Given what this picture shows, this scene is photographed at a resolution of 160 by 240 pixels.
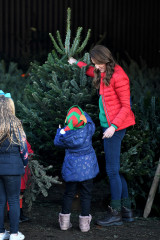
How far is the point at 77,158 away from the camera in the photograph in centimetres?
466

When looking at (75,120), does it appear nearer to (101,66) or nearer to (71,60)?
(101,66)

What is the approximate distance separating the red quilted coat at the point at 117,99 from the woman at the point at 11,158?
1006 millimetres

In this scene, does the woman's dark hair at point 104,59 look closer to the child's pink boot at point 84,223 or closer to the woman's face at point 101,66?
the woman's face at point 101,66

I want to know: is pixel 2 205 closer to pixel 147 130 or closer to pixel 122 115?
pixel 122 115

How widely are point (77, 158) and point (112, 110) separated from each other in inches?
24.6

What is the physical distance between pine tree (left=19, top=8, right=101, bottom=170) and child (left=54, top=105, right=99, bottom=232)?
487 mm

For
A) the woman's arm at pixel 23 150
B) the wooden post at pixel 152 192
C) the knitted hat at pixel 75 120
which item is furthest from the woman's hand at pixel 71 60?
the wooden post at pixel 152 192

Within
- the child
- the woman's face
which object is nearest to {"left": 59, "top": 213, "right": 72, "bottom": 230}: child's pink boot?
the child

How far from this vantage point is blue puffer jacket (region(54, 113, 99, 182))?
4578 mm

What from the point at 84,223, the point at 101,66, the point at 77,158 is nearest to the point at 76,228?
the point at 84,223

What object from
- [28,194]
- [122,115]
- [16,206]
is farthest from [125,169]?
[16,206]

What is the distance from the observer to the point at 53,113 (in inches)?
205

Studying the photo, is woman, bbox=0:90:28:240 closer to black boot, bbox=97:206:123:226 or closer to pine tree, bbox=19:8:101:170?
pine tree, bbox=19:8:101:170

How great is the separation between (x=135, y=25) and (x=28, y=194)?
10.5 m
